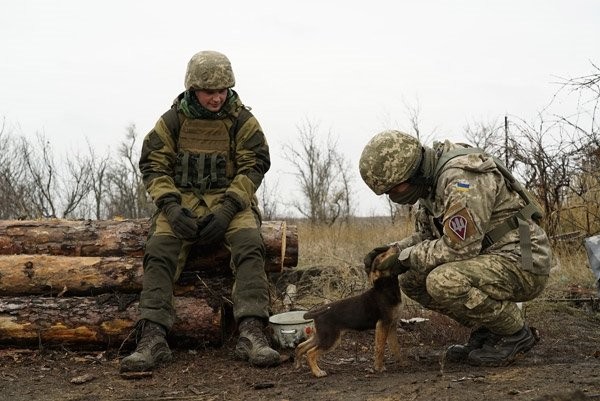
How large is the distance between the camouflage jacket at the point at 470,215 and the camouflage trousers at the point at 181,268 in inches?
57.5

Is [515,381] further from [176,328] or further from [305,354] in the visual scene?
[176,328]

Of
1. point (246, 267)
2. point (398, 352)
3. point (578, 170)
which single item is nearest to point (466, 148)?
point (398, 352)

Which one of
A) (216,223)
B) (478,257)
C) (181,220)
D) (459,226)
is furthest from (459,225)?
(181,220)

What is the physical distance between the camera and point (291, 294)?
7812mm

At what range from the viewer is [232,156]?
247 inches

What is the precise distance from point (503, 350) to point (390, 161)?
163cm

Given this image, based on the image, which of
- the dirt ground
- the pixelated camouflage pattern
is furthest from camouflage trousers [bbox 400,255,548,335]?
the dirt ground

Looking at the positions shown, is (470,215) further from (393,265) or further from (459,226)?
(393,265)

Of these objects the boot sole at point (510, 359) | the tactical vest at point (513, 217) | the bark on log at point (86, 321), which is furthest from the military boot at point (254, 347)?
the tactical vest at point (513, 217)

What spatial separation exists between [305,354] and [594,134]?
5869 mm

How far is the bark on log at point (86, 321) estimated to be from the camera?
5.84 m

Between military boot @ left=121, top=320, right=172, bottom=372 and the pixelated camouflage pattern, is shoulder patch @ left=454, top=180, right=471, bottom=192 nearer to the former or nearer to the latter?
the pixelated camouflage pattern

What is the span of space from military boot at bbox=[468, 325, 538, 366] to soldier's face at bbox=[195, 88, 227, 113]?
3070 millimetres

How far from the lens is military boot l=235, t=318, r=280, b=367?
527 centimetres
